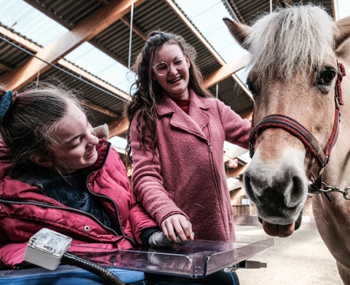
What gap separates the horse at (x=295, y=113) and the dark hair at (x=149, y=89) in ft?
0.84

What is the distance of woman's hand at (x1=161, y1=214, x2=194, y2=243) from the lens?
0.77 meters

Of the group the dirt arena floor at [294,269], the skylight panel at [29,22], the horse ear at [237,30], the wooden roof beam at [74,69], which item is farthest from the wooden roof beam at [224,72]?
the horse ear at [237,30]

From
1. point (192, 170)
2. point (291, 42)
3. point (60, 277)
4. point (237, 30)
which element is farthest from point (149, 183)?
point (237, 30)

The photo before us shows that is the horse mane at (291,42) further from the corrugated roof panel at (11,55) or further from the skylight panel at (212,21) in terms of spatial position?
the corrugated roof panel at (11,55)

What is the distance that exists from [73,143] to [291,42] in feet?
2.19

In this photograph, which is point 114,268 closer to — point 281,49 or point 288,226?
point 288,226

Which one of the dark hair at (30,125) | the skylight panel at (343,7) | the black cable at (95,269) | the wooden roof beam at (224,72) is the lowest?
the wooden roof beam at (224,72)

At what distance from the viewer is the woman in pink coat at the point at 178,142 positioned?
1.10 meters

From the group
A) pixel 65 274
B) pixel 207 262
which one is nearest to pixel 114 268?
pixel 65 274

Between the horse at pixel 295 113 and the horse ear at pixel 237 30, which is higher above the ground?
the horse ear at pixel 237 30

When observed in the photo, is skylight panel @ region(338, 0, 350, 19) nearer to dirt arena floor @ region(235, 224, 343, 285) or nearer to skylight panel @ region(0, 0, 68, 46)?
dirt arena floor @ region(235, 224, 343, 285)

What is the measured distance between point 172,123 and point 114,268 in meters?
0.60

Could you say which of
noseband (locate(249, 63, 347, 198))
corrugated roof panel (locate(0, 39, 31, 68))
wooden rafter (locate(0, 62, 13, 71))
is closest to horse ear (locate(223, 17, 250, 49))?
noseband (locate(249, 63, 347, 198))

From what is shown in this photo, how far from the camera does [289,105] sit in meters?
0.83
